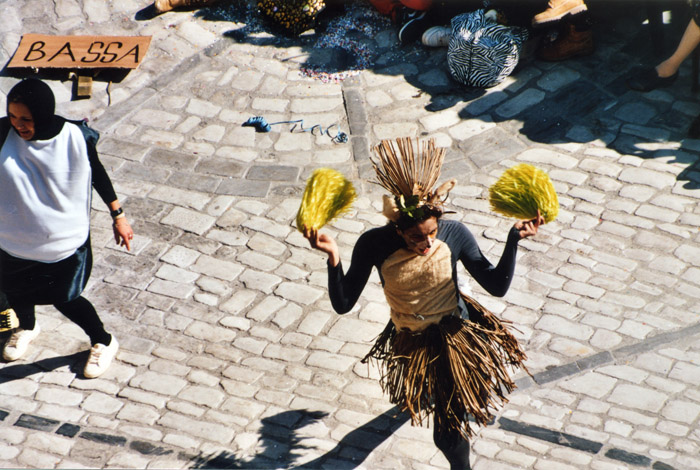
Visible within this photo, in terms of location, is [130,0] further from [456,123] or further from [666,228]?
[666,228]

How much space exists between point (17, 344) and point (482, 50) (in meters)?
5.02

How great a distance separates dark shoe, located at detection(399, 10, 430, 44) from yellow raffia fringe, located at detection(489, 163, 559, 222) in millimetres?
4801

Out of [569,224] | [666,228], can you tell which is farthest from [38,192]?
[666,228]

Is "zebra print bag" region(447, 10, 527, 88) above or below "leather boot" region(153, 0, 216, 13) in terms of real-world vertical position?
below

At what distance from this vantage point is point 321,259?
6.45m

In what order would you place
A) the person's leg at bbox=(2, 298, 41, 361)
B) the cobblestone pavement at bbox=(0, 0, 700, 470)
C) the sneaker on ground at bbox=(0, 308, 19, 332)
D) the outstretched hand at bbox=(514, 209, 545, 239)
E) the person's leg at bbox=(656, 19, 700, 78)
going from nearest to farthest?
the outstretched hand at bbox=(514, 209, 545, 239)
the cobblestone pavement at bbox=(0, 0, 700, 470)
the person's leg at bbox=(2, 298, 41, 361)
the sneaker on ground at bbox=(0, 308, 19, 332)
the person's leg at bbox=(656, 19, 700, 78)

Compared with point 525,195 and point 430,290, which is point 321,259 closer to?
point 430,290

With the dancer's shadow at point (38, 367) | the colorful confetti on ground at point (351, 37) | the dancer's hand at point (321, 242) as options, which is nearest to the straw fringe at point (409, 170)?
the dancer's hand at point (321, 242)

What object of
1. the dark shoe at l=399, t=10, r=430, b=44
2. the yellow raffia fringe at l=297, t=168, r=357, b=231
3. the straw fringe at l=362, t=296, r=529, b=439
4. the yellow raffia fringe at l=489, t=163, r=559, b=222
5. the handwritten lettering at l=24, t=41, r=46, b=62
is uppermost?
the yellow raffia fringe at l=297, t=168, r=357, b=231

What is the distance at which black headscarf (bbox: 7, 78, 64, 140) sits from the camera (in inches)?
179

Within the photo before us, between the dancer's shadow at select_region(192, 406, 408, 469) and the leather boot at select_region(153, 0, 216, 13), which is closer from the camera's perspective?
the dancer's shadow at select_region(192, 406, 408, 469)

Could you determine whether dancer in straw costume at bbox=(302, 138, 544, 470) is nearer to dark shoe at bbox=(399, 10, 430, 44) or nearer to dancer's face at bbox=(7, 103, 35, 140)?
dancer's face at bbox=(7, 103, 35, 140)

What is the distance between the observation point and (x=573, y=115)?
7.78m

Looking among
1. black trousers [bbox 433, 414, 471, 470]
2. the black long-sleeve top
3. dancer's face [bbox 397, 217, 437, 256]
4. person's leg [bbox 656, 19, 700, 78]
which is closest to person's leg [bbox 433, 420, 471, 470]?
black trousers [bbox 433, 414, 471, 470]
